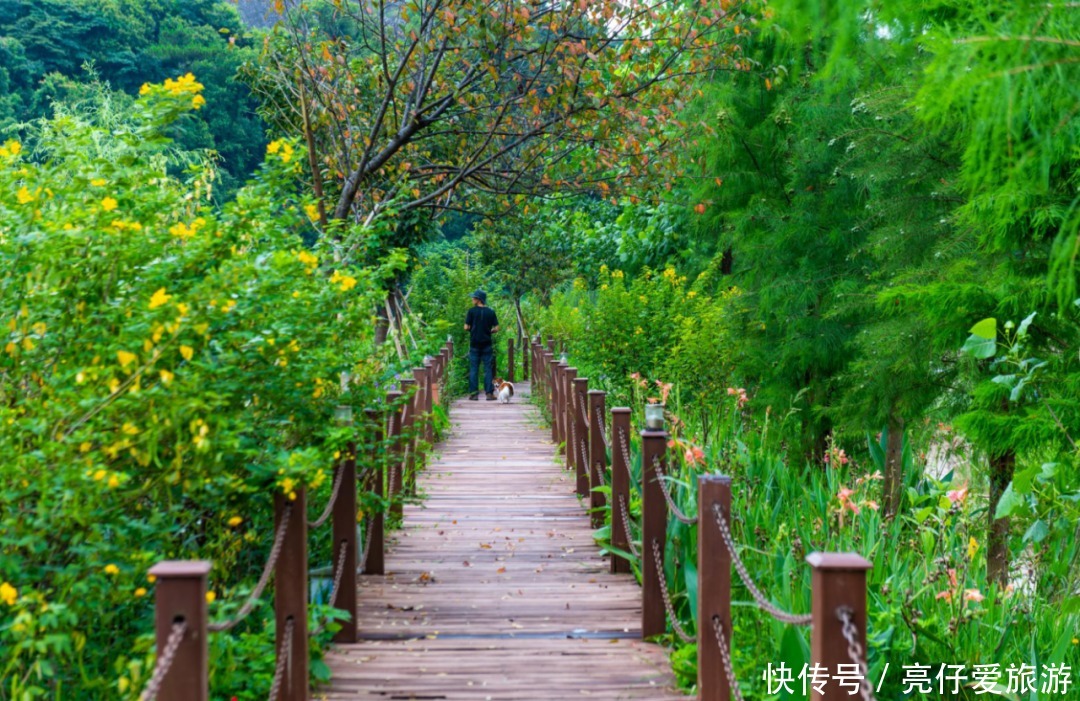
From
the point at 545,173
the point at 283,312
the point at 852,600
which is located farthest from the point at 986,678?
the point at 545,173

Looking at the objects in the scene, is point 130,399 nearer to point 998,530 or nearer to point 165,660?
point 165,660

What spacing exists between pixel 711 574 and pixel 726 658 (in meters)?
0.33

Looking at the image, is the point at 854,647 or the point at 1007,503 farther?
the point at 1007,503

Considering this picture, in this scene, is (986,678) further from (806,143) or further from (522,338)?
(522,338)

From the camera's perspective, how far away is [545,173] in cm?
993

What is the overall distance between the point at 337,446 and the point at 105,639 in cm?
112

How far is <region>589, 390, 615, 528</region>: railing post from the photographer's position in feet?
25.9

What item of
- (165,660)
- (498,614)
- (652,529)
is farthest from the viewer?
(498,614)

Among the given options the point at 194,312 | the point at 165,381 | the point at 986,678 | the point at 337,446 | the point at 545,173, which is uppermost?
the point at 545,173

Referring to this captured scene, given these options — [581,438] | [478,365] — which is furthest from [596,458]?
[478,365]

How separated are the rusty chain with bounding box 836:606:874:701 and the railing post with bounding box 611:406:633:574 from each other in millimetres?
3689

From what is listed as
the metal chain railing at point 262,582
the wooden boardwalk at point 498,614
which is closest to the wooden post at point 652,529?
the wooden boardwalk at point 498,614

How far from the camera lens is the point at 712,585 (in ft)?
13.1

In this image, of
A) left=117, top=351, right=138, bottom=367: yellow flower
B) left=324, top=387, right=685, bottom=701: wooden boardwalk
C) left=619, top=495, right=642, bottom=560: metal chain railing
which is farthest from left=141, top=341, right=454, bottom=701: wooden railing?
left=619, top=495, right=642, bottom=560: metal chain railing
